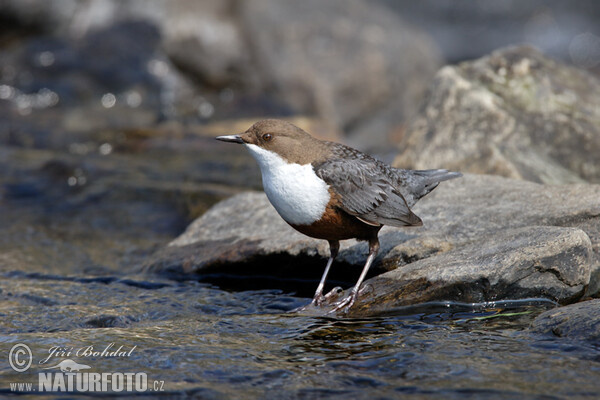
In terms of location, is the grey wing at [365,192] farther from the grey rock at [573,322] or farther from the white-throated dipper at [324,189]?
the grey rock at [573,322]

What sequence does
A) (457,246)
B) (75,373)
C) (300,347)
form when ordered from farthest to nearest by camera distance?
1. (457,246)
2. (300,347)
3. (75,373)

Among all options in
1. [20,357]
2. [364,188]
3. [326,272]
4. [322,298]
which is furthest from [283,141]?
[20,357]

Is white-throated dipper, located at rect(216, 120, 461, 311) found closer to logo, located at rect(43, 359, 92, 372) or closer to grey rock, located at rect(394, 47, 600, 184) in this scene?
logo, located at rect(43, 359, 92, 372)

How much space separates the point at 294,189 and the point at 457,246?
1229 millimetres

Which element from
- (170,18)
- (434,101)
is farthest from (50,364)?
(170,18)

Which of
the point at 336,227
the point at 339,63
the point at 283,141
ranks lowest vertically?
the point at 336,227

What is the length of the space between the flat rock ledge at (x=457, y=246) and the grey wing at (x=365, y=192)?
13.4 inches

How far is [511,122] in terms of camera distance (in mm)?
6520

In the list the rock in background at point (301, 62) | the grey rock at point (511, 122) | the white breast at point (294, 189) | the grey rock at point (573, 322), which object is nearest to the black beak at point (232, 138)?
the white breast at point (294, 189)

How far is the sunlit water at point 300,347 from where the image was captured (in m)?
3.25

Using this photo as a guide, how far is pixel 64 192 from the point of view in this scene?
25.9 ft

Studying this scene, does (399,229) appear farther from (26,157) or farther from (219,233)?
(26,157)

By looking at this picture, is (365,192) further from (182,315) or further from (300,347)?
(182,315)

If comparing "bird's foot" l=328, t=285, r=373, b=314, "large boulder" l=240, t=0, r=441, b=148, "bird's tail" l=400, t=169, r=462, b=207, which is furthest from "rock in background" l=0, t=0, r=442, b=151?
"bird's foot" l=328, t=285, r=373, b=314
